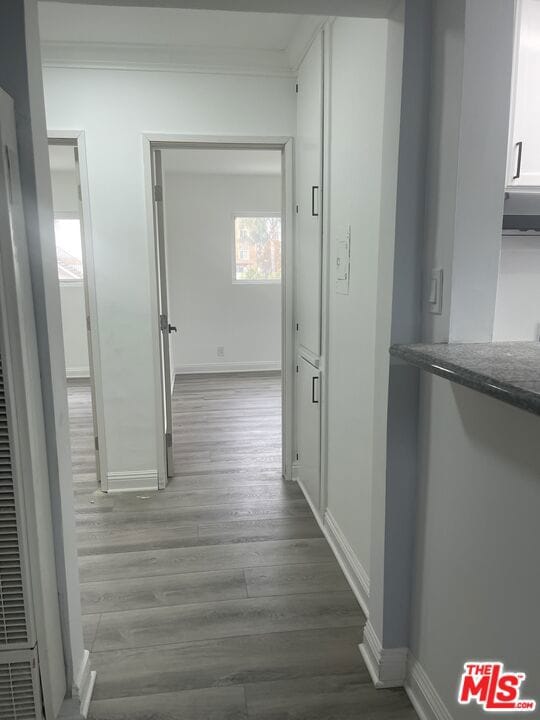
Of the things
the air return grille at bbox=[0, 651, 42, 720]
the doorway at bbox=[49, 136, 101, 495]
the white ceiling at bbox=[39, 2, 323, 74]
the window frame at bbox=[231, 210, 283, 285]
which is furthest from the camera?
the window frame at bbox=[231, 210, 283, 285]

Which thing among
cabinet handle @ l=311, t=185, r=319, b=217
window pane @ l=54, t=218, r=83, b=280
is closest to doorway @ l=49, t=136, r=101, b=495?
window pane @ l=54, t=218, r=83, b=280

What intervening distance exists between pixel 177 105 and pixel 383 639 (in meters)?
2.93

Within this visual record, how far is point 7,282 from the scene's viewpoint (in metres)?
1.26

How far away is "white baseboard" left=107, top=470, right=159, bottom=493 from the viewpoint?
3312mm

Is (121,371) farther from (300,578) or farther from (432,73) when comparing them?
(432,73)

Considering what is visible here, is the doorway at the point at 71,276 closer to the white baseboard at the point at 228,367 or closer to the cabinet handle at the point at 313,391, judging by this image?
the white baseboard at the point at 228,367

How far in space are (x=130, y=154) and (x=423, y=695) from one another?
298 centimetres

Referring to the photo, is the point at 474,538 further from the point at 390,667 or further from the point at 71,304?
the point at 71,304

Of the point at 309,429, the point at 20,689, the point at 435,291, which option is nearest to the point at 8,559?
the point at 20,689

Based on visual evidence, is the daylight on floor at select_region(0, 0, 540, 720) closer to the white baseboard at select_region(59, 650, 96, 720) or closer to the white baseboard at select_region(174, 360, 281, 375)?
the white baseboard at select_region(59, 650, 96, 720)

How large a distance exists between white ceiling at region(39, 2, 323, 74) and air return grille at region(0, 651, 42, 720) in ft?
8.90

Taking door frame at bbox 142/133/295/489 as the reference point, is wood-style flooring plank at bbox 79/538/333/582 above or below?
below

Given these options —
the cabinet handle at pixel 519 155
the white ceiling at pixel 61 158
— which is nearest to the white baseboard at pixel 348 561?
the cabinet handle at pixel 519 155

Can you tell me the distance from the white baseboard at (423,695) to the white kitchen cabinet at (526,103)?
5.42 ft
